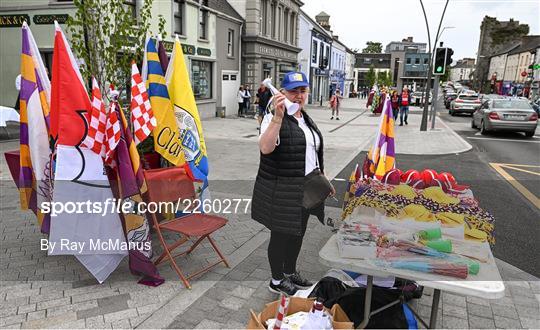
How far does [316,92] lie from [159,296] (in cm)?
3521

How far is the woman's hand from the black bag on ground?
1427mm

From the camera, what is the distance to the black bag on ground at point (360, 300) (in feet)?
9.16

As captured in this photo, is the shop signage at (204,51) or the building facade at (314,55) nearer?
the shop signage at (204,51)

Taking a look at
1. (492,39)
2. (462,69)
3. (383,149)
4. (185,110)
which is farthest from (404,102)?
(462,69)

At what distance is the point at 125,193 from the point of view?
3.52 meters

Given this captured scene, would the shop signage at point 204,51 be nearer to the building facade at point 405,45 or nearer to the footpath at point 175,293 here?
the footpath at point 175,293

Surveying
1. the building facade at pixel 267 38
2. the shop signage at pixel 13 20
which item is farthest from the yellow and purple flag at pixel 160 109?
the building facade at pixel 267 38

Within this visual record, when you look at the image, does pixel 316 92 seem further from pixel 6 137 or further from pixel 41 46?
pixel 6 137

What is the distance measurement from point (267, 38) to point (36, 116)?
69.2 feet

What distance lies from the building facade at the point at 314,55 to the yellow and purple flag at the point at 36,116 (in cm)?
2976

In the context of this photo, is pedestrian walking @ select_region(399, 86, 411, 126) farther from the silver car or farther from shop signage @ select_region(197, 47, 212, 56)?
shop signage @ select_region(197, 47, 212, 56)

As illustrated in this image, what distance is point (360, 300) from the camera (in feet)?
9.66

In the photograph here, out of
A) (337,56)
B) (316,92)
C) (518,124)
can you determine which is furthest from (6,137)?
(337,56)

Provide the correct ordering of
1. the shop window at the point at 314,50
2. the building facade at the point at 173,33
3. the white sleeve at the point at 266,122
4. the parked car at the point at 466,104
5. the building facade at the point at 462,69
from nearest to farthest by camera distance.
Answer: the white sleeve at the point at 266,122 < the building facade at the point at 173,33 < the parked car at the point at 466,104 < the shop window at the point at 314,50 < the building facade at the point at 462,69
